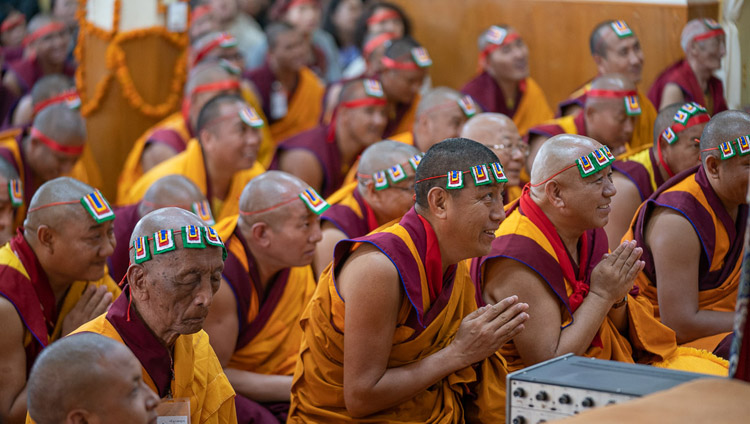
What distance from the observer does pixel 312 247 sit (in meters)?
4.29

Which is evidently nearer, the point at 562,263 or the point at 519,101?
the point at 562,263

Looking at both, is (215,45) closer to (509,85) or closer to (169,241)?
(509,85)

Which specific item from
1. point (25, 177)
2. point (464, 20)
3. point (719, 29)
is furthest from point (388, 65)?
point (25, 177)

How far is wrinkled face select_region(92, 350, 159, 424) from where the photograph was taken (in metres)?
2.49

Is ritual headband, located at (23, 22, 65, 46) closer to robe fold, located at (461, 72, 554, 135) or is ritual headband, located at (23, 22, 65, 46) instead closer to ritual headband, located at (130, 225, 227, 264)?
robe fold, located at (461, 72, 554, 135)

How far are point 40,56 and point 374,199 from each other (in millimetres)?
6009

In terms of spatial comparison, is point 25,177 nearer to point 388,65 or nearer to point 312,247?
point 312,247

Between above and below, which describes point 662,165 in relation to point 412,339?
above

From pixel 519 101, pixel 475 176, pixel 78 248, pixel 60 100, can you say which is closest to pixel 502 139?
pixel 475 176

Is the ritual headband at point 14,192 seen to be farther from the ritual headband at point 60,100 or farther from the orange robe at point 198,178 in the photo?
the ritual headband at point 60,100

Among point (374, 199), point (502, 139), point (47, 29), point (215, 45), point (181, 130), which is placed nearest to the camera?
point (374, 199)

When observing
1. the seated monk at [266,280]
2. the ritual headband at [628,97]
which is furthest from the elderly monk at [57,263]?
the ritual headband at [628,97]

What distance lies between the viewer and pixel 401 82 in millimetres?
7770

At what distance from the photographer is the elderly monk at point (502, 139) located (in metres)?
5.16
